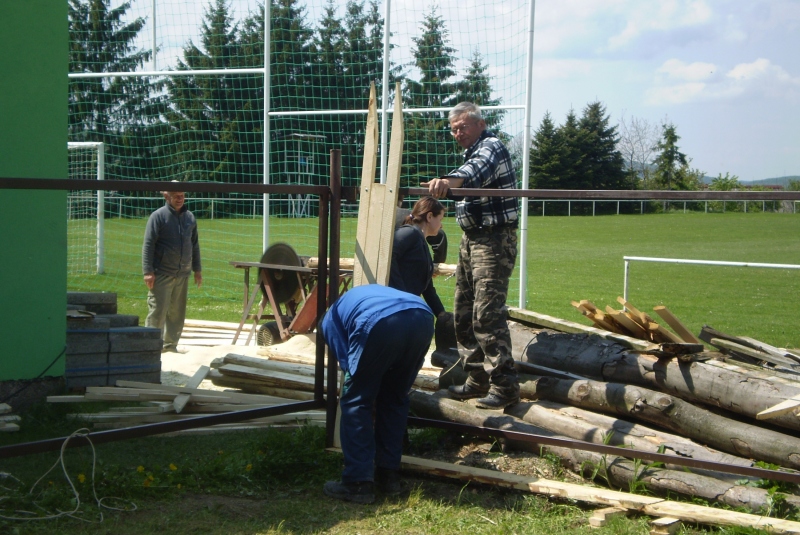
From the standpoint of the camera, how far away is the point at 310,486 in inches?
195

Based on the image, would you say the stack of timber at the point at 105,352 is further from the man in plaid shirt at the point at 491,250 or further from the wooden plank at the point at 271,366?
the man in plaid shirt at the point at 491,250

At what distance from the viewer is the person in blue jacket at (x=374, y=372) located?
4.45m

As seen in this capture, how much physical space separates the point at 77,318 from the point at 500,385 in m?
3.97

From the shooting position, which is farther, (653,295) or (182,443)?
(653,295)

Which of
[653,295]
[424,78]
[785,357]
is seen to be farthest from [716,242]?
[785,357]

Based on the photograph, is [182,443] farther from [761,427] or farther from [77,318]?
[761,427]

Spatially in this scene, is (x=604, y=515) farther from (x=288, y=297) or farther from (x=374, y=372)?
(x=288, y=297)

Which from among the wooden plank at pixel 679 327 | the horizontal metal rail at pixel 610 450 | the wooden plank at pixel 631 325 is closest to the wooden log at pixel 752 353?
the wooden plank at pixel 679 327

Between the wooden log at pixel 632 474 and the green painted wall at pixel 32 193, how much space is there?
352 centimetres

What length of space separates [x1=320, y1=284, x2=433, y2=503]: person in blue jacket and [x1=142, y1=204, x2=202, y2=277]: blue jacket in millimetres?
5441

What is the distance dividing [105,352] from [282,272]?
145 inches

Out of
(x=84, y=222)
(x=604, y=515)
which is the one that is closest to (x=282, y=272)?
(x=604, y=515)

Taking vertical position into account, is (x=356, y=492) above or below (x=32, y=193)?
below

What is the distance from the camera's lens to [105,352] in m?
7.38
